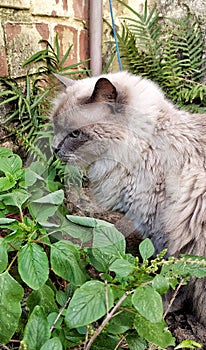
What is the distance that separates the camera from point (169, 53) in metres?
2.44

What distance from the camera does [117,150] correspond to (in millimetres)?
1496

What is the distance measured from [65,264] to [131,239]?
706 mm

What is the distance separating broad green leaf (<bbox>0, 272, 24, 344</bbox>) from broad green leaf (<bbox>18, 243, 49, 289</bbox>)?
0.13ft

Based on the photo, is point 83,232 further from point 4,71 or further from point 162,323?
point 4,71

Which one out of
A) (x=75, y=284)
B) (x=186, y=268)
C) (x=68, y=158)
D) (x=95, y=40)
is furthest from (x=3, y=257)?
(x=95, y=40)

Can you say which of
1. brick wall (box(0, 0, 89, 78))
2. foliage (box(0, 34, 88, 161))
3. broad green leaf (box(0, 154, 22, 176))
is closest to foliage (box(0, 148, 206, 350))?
broad green leaf (box(0, 154, 22, 176))

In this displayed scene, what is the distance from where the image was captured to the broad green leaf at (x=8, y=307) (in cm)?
89

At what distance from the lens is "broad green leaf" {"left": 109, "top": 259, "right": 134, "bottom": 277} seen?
2.96 ft

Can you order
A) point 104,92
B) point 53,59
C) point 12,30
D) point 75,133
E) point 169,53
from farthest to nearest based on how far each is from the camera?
point 169,53 → point 53,59 → point 12,30 → point 75,133 → point 104,92

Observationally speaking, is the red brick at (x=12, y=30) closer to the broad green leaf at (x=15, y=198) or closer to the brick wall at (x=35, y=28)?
the brick wall at (x=35, y=28)

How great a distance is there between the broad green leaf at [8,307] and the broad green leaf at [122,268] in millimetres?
225

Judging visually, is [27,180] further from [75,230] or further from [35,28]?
[35,28]

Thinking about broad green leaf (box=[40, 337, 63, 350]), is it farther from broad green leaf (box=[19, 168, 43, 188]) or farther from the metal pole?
the metal pole

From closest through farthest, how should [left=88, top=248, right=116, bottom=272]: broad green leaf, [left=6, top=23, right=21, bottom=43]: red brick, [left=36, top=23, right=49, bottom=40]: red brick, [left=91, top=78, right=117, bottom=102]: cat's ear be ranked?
1. [left=88, top=248, right=116, bottom=272]: broad green leaf
2. [left=91, top=78, right=117, bottom=102]: cat's ear
3. [left=6, top=23, right=21, bottom=43]: red brick
4. [left=36, top=23, right=49, bottom=40]: red brick
